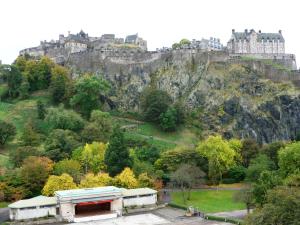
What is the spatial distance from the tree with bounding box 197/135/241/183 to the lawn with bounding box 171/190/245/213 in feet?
14.7

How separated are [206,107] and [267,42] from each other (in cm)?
3564

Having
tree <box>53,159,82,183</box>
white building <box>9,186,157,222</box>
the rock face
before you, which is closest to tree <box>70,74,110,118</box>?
the rock face

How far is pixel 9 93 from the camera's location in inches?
3666

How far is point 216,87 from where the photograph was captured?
8994cm

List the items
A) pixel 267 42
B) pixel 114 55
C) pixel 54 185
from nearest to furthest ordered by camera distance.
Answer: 1. pixel 54 185
2. pixel 114 55
3. pixel 267 42

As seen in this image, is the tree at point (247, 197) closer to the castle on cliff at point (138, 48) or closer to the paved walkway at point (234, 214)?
the paved walkway at point (234, 214)

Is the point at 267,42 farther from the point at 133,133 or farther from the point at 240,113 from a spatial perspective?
the point at 133,133

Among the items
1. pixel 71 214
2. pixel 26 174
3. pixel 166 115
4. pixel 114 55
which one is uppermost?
pixel 114 55

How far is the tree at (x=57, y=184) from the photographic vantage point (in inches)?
2057

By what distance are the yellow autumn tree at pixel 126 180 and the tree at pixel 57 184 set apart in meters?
5.43

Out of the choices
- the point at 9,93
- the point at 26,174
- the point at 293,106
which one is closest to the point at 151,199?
the point at 26,174

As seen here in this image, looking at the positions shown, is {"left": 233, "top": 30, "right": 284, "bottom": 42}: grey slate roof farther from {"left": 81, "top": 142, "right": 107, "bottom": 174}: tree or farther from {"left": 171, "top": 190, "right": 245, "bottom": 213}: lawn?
{"left": 81, "top": 142, "right": 107, "bottom": 174}: tree

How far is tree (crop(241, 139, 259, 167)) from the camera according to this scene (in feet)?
228

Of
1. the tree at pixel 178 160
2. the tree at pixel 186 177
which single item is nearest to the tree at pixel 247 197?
the tree at pixel 186 177
